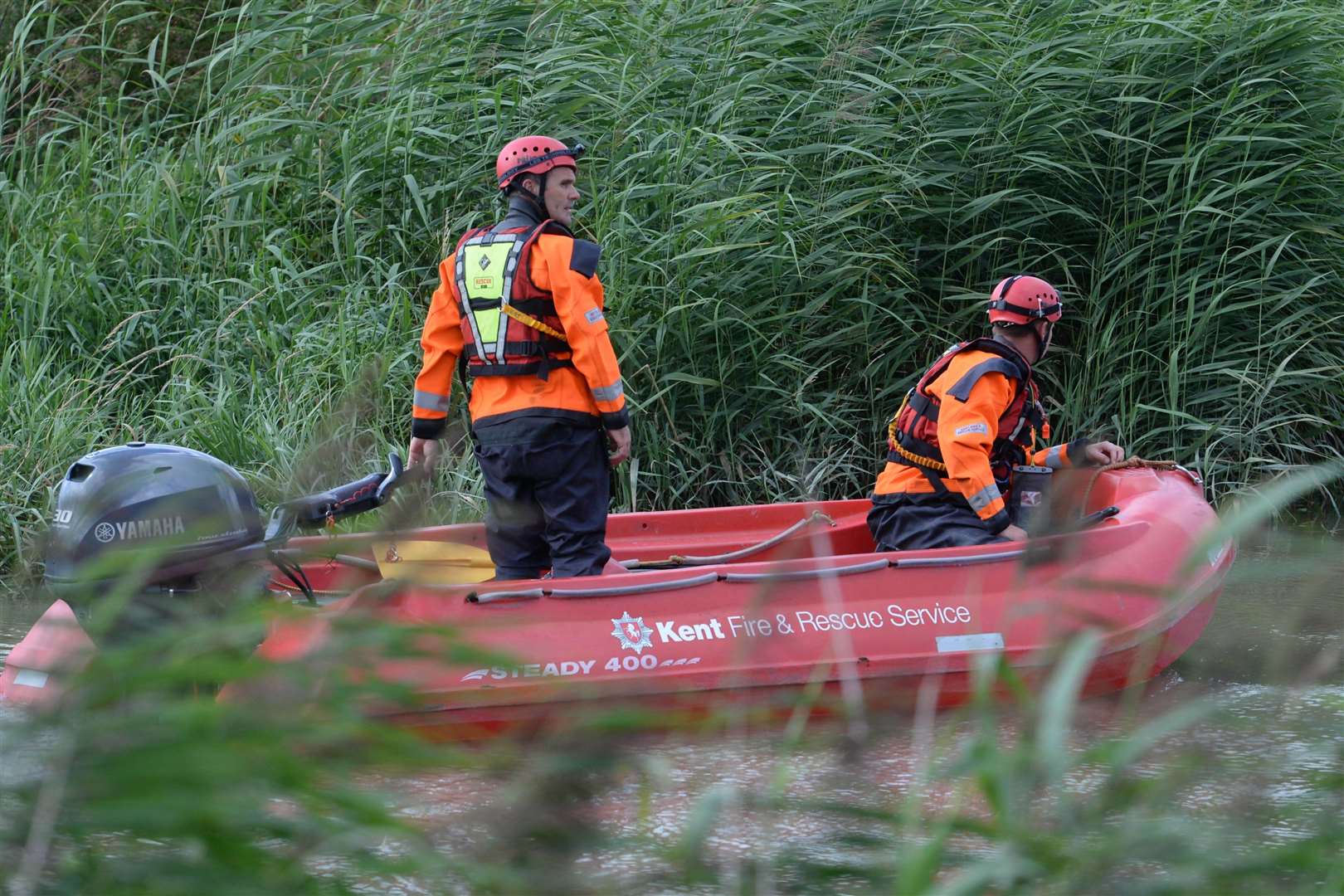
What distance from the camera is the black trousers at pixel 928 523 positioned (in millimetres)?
4674

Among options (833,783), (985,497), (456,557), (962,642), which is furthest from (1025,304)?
(833,783)

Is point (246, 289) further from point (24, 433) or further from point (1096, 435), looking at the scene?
point (1096, 435)

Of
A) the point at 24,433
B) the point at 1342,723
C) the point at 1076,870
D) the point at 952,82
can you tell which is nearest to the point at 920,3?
the point at 952,82

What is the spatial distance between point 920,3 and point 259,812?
20.4ft

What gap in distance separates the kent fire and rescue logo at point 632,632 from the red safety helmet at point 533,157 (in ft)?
4.60

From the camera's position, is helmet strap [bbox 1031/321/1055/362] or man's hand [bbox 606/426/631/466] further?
helmet strap [bbox 1031/321/1055/362]

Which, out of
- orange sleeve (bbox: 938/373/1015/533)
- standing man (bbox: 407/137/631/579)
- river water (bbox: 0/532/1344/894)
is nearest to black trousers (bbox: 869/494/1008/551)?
orange sleeve (bbox: 938/373/1015/533)

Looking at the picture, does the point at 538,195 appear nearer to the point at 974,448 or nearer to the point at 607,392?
the point at 607,392

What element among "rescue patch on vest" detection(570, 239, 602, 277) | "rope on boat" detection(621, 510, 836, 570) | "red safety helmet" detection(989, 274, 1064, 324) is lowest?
"rope on boat" detection(621, 510, 836, 570)

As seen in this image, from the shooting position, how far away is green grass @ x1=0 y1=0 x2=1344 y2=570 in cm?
619

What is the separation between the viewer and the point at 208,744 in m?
1.02

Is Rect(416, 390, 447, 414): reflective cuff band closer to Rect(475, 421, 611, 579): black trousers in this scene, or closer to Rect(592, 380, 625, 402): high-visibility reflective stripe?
Rect(475, 421, 611, 579): black trousers

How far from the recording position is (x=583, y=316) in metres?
4.33

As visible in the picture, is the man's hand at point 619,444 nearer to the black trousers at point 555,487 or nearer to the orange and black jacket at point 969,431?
the black trousers at point 555,487
